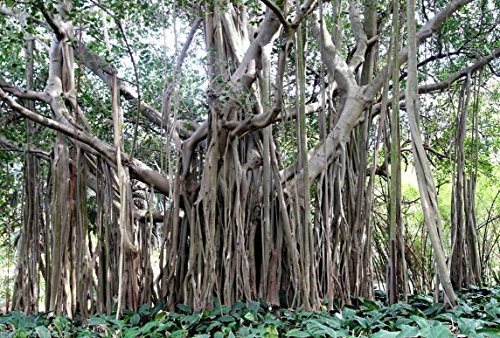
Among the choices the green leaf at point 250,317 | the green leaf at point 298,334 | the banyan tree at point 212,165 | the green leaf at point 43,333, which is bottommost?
the green leaf at point 43,333

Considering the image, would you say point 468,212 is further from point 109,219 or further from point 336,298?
point 109,219

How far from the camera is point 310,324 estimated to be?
7.08 feet

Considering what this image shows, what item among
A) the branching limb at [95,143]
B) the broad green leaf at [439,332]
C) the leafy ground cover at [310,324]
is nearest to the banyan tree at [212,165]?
the branching limb at [95,143]

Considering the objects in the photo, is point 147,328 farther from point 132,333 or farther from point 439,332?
point 439,332

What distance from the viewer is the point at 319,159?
13.2ft

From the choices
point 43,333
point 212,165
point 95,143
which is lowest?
point 43,333

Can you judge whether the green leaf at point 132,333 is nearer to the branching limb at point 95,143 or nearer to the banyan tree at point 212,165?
the banyan tree at point 212,165

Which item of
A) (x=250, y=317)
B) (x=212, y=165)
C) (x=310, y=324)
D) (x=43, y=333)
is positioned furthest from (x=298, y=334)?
(x=212, y=165)

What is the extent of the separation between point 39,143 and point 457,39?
3.46 metres

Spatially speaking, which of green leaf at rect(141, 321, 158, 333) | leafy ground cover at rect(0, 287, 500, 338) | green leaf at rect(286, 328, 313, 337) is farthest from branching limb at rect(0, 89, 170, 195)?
green leaf at rect(286, 328, 313, 337)

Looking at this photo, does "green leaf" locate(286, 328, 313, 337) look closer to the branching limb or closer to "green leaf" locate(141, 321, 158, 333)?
"green leaf" locate(141, 321, 158, 333)

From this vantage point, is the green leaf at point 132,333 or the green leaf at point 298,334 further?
the green leaf at point 132,333

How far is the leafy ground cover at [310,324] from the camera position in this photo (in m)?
1.98

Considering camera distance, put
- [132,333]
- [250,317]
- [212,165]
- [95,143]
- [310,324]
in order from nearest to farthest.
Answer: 1. [310,324]
2. [132,333]
3. [250,317]
4. [212,165]
5. [95,143]
